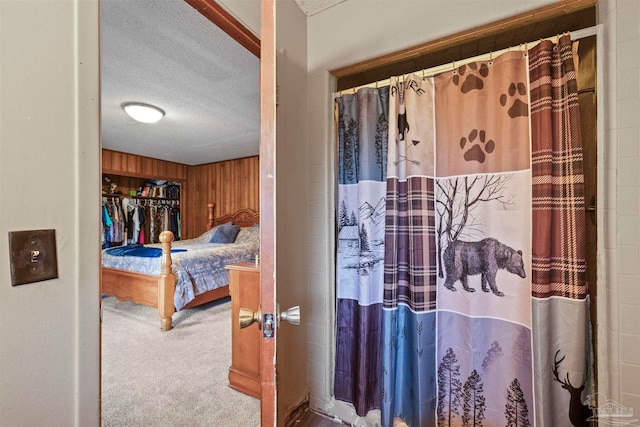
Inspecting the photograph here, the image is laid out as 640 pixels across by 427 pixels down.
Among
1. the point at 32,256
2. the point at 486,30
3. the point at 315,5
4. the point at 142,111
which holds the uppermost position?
the point at 315,5

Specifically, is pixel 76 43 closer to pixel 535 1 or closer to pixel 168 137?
pixel 535 1

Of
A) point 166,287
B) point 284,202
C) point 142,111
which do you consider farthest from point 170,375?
point 142,111

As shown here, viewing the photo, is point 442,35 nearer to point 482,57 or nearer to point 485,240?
point 482,57

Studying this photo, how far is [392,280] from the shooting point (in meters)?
1.37

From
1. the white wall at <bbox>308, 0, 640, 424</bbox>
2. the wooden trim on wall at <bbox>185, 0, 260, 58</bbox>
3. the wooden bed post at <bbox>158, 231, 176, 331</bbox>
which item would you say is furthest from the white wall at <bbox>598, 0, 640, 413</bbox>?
the wooden bed post at <bbox>158, 231, 176, 331</bbox>

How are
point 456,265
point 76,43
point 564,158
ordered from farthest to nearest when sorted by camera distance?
point 456,265 < point 564,158 < point 76,43

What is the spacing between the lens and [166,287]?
2.69 metres

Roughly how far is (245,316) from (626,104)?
61.8 inches

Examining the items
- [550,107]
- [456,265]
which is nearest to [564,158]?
[550,107]

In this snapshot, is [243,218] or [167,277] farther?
[243,218]

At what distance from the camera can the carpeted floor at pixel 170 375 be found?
5.21 ft

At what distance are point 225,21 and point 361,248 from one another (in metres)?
1.29

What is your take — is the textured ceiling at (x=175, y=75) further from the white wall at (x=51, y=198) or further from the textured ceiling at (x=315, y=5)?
the white wall at (x=51, y=198)

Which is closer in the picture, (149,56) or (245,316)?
(245,316)
